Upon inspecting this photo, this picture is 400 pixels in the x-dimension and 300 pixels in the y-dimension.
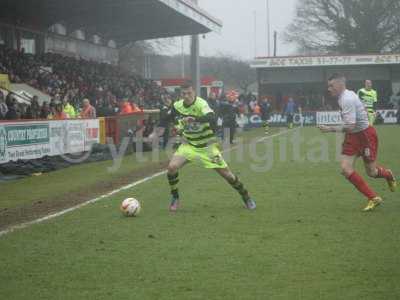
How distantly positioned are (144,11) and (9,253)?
32.3 meters

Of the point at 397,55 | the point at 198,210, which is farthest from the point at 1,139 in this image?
the point at 397,55

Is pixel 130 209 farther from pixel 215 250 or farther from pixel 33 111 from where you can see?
pixel 33 111

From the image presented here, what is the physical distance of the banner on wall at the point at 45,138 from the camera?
16.7m

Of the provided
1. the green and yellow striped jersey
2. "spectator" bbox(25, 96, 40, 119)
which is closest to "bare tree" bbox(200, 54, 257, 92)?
"spectator" bbox(25, 96, 40, 119)

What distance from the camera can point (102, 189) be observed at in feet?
45.0

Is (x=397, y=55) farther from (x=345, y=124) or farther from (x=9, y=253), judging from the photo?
(x=9, y=253)

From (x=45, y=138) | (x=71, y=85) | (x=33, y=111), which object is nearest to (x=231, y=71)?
(x=71, y=85)

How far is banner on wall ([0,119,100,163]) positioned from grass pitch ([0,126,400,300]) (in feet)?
17.7

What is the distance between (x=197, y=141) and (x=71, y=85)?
22668 millimetres

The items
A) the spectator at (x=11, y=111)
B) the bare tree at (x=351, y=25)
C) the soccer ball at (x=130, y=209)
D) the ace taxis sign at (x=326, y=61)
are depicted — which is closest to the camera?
the soccer ball at (x=130, y=209)

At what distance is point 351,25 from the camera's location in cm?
6469

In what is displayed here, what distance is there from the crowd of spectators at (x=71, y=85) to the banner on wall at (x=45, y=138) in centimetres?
121

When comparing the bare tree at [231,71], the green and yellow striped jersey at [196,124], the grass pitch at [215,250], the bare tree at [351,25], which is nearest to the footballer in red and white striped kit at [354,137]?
the grass pitch at [215,250]

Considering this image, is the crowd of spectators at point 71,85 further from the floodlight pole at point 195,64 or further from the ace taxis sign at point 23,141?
the ace taxis sign at point 23,141
